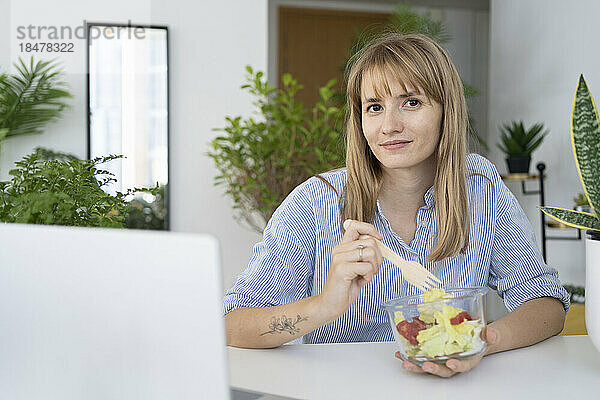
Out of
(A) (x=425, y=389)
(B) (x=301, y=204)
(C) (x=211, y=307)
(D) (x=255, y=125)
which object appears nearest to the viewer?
(C) (x=211, y=307)

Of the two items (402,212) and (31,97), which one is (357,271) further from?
(31,97)

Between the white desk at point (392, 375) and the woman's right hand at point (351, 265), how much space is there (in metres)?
0.08

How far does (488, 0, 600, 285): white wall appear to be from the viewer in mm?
3553

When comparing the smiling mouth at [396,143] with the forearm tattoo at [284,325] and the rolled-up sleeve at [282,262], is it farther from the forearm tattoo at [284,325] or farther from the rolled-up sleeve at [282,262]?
the forearm tattoo at [284,325]

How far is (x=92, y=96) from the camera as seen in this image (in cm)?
355

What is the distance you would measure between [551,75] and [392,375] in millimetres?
3374

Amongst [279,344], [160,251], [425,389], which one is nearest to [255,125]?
[279,344]

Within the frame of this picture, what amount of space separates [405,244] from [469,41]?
474cm

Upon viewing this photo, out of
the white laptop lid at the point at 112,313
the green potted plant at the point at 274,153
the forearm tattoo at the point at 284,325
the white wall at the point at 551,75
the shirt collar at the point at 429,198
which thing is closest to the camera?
the white laptop lid at the point at 112,313

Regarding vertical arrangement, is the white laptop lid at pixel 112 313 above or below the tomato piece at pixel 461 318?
above

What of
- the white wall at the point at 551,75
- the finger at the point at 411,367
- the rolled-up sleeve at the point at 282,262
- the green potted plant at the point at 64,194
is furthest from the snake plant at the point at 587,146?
the white wall at the point at 551,75

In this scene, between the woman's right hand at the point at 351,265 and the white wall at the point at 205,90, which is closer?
the woman's right hand at the point at 351,265

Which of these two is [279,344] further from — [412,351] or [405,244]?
[405,244]

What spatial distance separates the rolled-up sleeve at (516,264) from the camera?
4.28 feet
